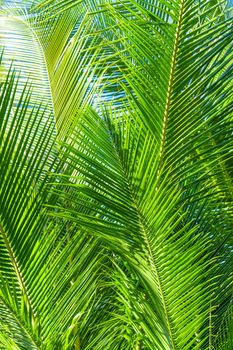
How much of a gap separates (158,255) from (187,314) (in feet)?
0.51

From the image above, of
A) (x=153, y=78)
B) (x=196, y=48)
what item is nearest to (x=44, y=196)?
(x=153, y=78)

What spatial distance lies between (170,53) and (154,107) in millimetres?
151

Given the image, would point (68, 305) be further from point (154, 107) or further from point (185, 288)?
point (154, 107)

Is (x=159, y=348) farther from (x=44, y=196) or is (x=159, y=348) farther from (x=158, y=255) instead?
(x=44, y=196)

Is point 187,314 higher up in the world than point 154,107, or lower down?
lower down

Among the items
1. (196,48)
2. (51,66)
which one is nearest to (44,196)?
(196,48)

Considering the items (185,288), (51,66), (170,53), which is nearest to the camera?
(185,288)

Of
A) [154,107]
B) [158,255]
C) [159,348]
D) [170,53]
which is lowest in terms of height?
[159,348]

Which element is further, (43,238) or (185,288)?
(43,238)

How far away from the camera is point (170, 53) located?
6.23 feet

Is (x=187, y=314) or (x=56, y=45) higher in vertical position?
(x=56, y=45)

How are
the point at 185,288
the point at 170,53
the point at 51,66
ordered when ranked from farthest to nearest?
the point at 51,66 → the point at 170,53 → the point at 185,288

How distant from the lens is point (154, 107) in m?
1.95

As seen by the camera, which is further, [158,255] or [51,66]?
[51,66]
